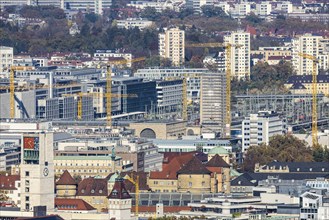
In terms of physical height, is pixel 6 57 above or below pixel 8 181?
above

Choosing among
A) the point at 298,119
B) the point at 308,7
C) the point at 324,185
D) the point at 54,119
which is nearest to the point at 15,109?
the point at 54,119

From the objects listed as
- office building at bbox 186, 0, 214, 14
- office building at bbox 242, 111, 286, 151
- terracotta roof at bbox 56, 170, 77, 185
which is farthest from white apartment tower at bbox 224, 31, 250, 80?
terracotta roof at bbox 56, 170, 77, 185

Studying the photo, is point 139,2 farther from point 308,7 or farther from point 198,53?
point 198,53

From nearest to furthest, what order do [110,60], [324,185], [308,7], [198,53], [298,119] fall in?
[324,185] < [298,119] < [110,60] < [198,53] < [308,7]

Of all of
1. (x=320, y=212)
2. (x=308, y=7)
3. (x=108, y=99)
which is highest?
(x=308, y=7)

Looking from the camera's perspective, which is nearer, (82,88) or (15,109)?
(15,109)

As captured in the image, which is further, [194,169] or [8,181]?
[194,169]

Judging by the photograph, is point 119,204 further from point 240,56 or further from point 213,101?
point 240,56

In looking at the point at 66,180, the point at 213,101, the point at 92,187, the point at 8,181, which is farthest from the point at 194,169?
the point at 213,101
